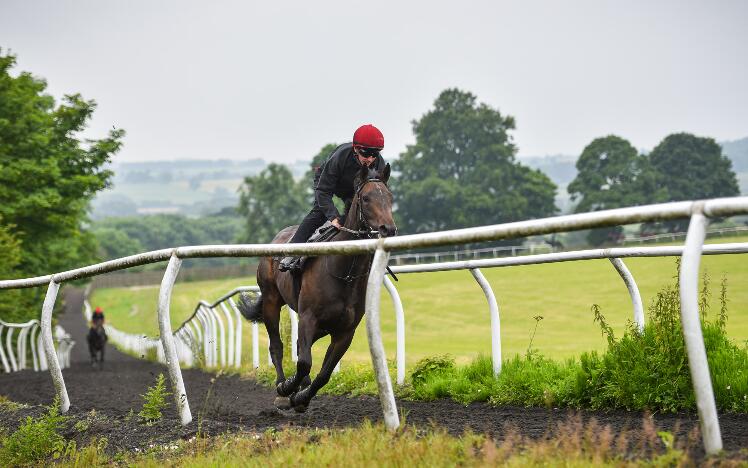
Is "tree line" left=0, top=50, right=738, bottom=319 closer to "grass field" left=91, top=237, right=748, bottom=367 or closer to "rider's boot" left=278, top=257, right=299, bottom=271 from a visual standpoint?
"grass field" left=91, top=237, right=748, bottom=367

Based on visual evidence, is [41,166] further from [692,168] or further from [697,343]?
[692,168]

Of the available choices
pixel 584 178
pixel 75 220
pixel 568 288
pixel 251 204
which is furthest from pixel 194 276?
pixel 568 288

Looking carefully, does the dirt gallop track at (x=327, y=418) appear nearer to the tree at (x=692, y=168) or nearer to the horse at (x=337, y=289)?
→ the horse at (x=337, y=289)

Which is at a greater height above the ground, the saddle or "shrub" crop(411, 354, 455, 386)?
the saddle

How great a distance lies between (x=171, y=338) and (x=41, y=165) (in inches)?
1106

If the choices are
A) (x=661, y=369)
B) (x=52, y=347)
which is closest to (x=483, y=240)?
(x=661, y=369)

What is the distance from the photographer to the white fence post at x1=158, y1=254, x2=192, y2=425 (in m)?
6.25

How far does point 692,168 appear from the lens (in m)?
85.9

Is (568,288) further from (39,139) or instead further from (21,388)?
(39,139)

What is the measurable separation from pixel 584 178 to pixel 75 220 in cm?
5912

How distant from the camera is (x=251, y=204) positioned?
10062 cm

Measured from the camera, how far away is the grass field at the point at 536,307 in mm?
7328

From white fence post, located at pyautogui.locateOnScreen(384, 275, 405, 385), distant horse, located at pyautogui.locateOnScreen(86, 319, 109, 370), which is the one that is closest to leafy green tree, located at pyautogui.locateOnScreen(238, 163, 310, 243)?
distant horse, located at pyautogui.locateOnScreen(86, 319, 109, 370)

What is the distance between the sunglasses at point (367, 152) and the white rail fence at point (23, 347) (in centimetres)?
1250
